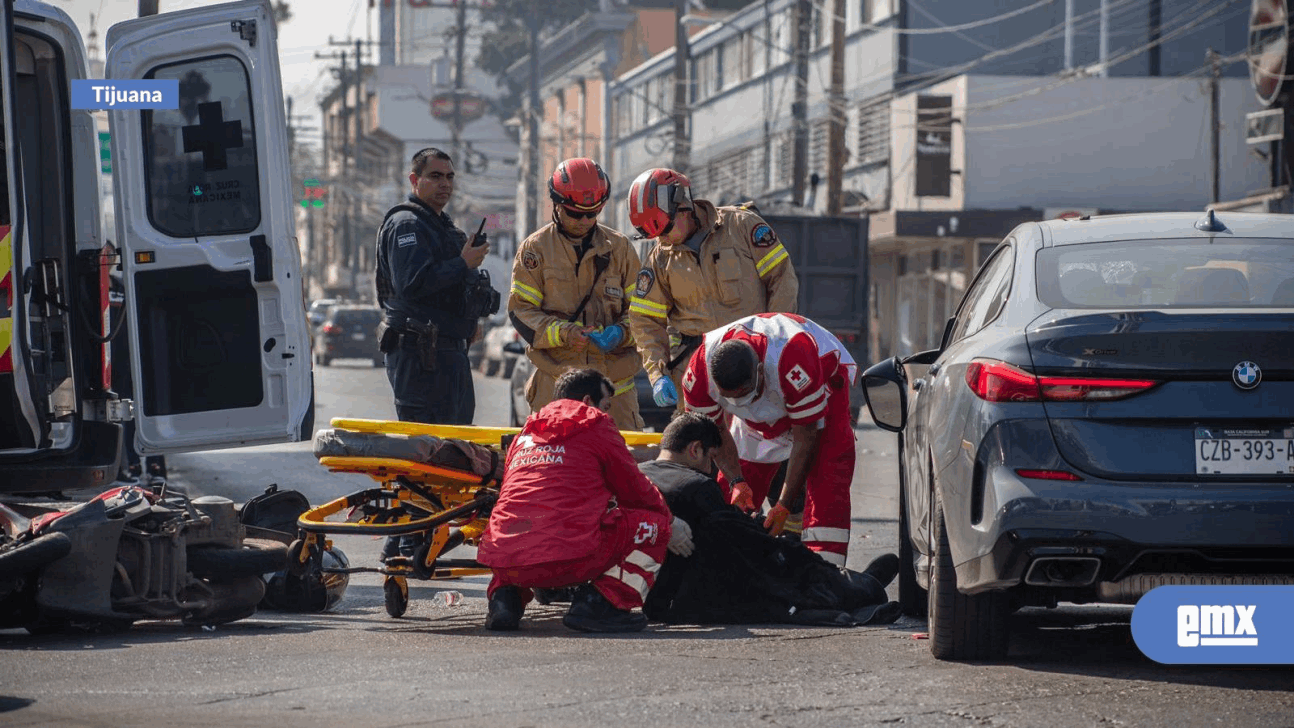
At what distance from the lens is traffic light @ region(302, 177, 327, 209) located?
76.0 meters

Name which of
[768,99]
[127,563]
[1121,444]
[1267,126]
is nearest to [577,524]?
[127,563]

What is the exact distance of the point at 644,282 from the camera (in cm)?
871

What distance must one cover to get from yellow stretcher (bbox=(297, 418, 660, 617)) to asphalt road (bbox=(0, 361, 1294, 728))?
218mm

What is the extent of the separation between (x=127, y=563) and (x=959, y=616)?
2.89 metres

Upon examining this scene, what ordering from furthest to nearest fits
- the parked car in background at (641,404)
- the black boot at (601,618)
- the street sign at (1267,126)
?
the street sign at (1267,126) < the parked car in background at (641,404) < the black boot at (601,618)

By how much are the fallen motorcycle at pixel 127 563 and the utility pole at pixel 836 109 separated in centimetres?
2517

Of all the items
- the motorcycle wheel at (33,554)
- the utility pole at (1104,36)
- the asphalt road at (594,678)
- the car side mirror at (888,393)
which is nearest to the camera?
the asphalt road at (594,678)

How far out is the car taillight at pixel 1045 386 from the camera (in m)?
5.21

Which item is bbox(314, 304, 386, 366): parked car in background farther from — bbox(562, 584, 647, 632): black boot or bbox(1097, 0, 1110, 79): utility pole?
bbox(562, 584, 647, 632): black boot

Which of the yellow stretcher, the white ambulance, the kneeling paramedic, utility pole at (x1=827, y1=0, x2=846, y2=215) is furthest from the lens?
utility pole at (x1=827, y1=0, x2=846, y2=215)

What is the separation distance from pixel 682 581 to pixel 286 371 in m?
2.35

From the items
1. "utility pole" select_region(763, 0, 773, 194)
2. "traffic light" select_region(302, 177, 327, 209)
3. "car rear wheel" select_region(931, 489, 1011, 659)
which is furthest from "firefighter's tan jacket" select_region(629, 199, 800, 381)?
"traffic light" select_region(302, 177, 327, 209)

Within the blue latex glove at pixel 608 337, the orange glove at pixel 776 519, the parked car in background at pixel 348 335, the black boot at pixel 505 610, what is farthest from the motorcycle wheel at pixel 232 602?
the parked car in background at pixel 348 335

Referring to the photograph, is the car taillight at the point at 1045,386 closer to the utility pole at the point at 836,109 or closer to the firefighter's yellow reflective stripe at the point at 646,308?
the firefighter's yellow reflective stripe at the point at 646,308
